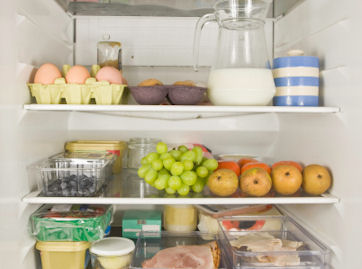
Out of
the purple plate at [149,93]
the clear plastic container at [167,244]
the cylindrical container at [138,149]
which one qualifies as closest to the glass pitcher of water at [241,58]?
the purple plate at [149,93]

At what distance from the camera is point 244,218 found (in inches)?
56.4

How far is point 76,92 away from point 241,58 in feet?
1.73

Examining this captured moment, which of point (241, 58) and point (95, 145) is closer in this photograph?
point (241, 58)

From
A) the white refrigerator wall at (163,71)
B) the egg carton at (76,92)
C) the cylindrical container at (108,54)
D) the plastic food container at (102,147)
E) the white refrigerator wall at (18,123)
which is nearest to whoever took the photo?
the white refrigerator wall at (18,123)

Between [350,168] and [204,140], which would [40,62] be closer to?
[204,140]

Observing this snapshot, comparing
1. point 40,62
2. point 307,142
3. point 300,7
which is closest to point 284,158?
point 307,142

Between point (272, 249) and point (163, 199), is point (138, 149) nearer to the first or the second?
point (163, 199)

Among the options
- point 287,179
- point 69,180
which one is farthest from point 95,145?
point 287,179

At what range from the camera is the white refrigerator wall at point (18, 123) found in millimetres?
1047

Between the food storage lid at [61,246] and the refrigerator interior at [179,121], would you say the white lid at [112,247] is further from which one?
the refrigerator interior at [179,121]

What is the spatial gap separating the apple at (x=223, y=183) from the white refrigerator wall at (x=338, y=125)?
0.31 meters

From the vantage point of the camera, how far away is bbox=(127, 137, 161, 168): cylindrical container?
4.99ft

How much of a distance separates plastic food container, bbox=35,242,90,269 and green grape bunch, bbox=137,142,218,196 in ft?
1.06

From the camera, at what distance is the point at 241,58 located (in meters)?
1.22
